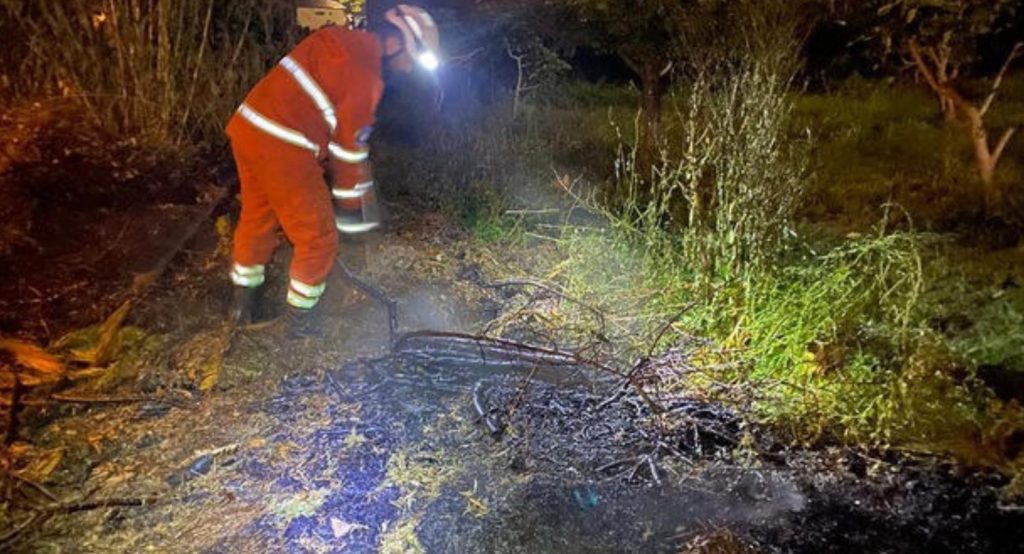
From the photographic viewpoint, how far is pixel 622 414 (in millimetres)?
3244

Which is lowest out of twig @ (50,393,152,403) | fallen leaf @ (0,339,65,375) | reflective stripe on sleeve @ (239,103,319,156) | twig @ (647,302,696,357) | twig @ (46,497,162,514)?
fallen leaf @ (0,339,65,375)

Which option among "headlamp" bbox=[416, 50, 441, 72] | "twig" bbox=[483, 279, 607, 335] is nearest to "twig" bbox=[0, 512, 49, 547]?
"headlamp" bbox=[416, 50, 441, 72]

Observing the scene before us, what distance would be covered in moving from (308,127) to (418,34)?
637 mm

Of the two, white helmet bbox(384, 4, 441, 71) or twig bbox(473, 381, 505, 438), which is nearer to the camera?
twig bbox(473, 381, 505, 438)

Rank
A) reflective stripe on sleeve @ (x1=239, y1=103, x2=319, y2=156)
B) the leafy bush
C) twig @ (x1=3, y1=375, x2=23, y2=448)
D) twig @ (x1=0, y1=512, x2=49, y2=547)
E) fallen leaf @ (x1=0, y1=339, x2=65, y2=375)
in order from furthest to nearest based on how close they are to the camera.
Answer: the leafy bush → fallen leaf @ (x1=0, y1=339, x2=65, y2=375) → reflective stripe on sleeve @ (x1=239, y1=103, x2=319, y2=156) → twig @ (x1=3, y1=375, x2=23, y2=448) → twig @ (x1=0, y1=512, x2=49, y2=547)

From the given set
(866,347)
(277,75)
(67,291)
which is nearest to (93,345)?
(67,291)

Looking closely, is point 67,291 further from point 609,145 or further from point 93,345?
point 609,145

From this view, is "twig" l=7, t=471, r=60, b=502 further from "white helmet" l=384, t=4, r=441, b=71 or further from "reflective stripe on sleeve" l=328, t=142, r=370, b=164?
"white helmet" l=384, t=4, r=441, b=71

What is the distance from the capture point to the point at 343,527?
8.50 feet

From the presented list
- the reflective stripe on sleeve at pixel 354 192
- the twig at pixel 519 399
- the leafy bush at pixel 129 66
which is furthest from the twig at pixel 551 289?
the leafy bush at pixel 129 66

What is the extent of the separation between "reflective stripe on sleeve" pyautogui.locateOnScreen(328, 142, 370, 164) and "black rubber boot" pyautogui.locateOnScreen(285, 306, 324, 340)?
816mm

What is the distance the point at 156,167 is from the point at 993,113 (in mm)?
7389

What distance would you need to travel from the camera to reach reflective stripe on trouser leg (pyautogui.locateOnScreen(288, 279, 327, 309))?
3.63 meters

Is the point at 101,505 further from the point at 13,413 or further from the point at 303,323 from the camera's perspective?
the point at 303,323
